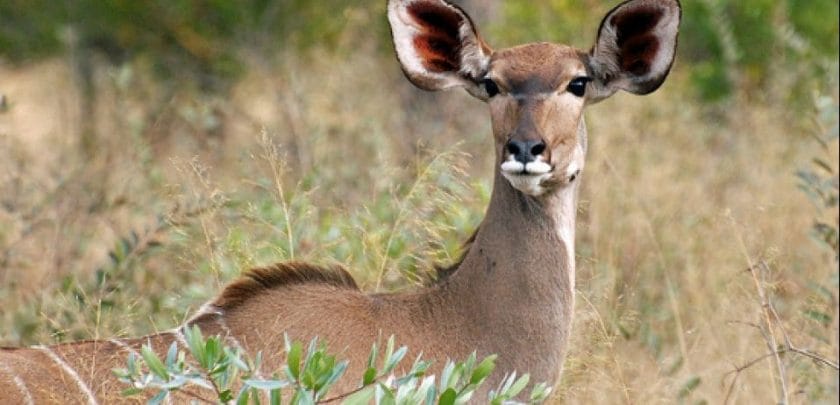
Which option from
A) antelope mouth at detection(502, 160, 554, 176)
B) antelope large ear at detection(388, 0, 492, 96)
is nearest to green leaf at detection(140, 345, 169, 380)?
antelope mouth at detection(502, 160, 554, 176)

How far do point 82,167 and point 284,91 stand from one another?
2.55 meters

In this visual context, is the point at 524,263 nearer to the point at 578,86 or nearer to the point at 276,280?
the point at 578,86

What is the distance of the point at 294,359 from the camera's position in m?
3.22

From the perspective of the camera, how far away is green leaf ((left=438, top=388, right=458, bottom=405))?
329 cm

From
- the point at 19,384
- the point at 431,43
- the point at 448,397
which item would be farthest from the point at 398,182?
the point at 448,397

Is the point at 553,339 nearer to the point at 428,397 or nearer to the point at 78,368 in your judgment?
the point at 428,397

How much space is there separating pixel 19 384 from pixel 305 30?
317 inches

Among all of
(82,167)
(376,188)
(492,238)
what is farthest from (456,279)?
(82,167)

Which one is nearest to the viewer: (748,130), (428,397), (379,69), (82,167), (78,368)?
(428,397)

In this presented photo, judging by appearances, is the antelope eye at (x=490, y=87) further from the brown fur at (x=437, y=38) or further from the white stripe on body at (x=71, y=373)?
the white stripe on body at (x=71, y=373)

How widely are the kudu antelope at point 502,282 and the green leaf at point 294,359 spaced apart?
0.77 meters

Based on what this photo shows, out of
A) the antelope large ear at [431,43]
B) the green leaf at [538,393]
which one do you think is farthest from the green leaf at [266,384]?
the antelope large ear at [431,43]

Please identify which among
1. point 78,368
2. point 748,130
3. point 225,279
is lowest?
point 748,130

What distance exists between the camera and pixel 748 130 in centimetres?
984
